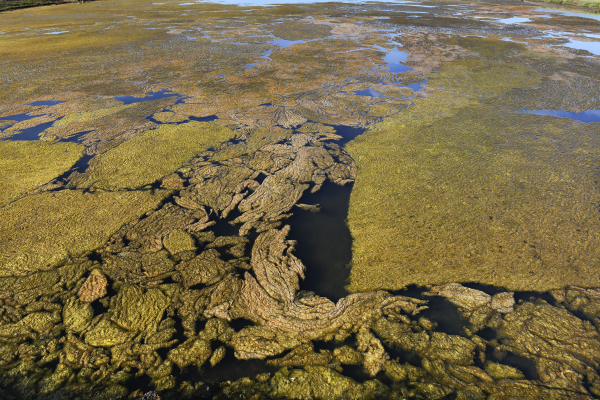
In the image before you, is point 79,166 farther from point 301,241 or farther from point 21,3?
point 21,3

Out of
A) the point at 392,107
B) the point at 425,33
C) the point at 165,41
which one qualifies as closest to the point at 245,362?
the point at 392,107

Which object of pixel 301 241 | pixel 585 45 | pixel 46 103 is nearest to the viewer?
pixel 301 241

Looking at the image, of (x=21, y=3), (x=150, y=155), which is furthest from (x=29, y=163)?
(x=21, y=3)

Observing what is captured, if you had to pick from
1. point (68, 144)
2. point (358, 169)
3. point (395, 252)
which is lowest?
point (395, 252)

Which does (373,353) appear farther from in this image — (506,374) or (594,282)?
(594,282)

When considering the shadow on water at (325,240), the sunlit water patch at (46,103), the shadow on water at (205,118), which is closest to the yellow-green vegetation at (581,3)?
the shadow on water at (205,118)

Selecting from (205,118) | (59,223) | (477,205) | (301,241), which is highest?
(205,118)

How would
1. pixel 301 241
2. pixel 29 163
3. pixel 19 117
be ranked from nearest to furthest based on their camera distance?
pixel 301 241
pixel 29 163
pixel 19 117

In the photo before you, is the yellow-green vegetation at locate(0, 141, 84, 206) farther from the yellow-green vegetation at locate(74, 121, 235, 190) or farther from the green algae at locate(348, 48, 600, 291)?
the green algae at locate(348, 48, 600, 291)
